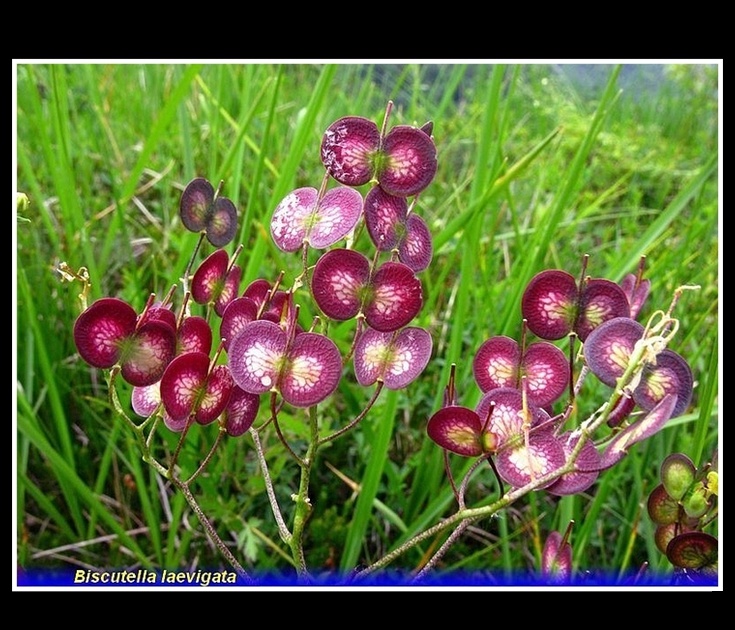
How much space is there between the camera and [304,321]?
0.59m

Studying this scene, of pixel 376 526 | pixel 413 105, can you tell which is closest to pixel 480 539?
pixel 376 526

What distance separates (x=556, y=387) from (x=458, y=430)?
56 mm

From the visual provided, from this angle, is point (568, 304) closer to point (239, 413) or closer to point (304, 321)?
point (239, 413)

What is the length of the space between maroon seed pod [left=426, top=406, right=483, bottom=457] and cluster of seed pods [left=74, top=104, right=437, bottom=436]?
0.02 metres

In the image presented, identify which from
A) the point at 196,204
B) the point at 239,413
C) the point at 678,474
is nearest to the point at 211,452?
the point at 239,413

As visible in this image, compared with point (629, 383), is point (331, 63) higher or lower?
higher

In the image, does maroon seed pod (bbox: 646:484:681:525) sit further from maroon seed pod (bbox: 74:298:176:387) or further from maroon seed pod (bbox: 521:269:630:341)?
maroon seed pod (bbox: 74:298:176:387)

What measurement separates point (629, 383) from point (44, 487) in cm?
48

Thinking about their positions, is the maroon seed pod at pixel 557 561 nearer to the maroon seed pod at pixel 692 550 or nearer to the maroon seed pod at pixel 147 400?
the maroon seed pod at pixel 692 550

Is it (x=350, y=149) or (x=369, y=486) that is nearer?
(x=350, y=149)

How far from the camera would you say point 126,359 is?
0.35 m

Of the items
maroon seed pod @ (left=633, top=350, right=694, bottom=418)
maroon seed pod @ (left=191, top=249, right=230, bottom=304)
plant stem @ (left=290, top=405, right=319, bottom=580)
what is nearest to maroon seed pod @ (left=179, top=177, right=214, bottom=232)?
maroon seed pod @ (left=191, top=249, right=230, bottom=304)

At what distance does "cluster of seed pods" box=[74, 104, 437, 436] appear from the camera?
33 cm
